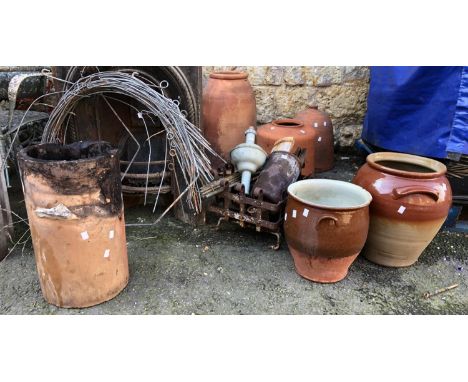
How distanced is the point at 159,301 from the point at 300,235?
41.3 inches

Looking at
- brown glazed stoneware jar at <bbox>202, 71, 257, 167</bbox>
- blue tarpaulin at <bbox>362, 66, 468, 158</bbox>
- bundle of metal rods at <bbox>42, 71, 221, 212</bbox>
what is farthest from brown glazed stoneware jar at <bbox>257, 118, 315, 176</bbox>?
bundle of metal rods at <bbox>42, 71, 221, 212</bbox>

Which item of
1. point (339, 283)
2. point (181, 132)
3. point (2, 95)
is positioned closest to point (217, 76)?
point (181, 132)

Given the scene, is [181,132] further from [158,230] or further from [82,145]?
[158,230]

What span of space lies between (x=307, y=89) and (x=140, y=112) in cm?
272

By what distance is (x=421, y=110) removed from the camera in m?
3.68

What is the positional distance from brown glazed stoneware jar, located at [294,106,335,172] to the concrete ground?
1.64 m

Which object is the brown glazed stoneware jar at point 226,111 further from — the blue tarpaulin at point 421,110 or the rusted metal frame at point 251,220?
the blue tarpaulin at point 421,110

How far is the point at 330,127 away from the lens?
4742 millimetres

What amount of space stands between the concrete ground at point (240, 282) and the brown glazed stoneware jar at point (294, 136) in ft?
3.27

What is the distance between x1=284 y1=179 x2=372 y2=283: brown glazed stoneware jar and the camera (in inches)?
105

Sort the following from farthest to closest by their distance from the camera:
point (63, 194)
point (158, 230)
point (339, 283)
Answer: point (158, 230)
point (339, 283)
point (63, 194)

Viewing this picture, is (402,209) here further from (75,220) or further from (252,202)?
(75,220)

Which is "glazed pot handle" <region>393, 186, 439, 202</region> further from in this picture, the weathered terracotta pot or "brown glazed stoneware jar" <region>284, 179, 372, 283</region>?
the weathered terracotta pot

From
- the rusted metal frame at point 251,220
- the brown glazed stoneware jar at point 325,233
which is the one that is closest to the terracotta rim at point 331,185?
the brown glazed stoneware jar at point 325,233
